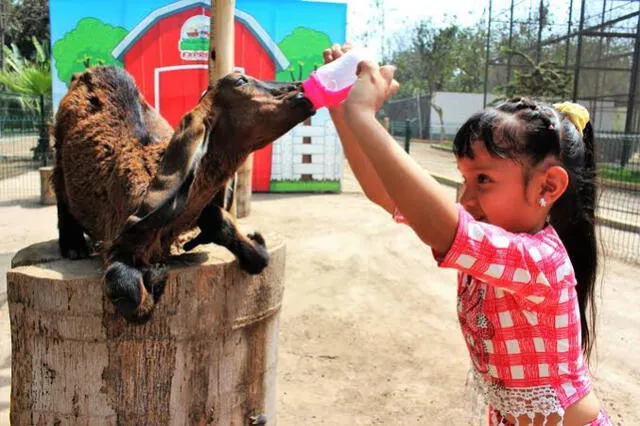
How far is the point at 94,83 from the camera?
2.30 meters

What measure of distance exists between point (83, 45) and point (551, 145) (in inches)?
361

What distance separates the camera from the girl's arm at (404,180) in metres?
1.12

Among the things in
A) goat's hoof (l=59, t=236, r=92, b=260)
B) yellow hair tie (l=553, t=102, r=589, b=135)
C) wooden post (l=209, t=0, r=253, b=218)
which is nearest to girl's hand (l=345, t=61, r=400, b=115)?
yellow hair tie (l=553, t=102, r=589, b=135)

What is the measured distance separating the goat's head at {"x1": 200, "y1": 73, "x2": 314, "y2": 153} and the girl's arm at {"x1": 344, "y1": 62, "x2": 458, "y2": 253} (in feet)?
2.15

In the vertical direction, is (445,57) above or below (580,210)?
above

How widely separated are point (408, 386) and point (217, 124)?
2.23 m

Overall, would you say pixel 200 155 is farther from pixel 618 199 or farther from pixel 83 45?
pixel 618 199

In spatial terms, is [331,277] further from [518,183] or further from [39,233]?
[518,183]

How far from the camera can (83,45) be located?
916cm

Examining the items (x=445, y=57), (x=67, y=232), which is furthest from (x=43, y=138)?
(x=445, y=57)

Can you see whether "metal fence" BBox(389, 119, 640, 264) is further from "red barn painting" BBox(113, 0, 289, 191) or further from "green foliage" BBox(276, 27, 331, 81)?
"red barn painting" BBox(113, 0, 289, 191)

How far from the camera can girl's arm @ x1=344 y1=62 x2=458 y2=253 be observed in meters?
1.12

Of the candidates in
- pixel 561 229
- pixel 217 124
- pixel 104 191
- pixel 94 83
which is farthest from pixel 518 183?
pixel 94 83

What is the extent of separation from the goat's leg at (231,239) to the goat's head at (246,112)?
299 millimetres
